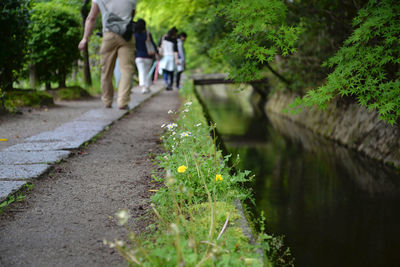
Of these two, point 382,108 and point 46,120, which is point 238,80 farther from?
point 46,120

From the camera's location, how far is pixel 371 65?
14.5ft

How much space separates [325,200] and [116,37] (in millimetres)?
3774

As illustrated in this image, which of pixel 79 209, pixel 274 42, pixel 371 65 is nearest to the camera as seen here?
pixel 79 209

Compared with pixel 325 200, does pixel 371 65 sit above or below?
above

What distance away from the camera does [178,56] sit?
45.4ft

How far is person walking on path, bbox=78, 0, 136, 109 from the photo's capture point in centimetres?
656

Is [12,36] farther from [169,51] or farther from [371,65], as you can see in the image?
[169,51]

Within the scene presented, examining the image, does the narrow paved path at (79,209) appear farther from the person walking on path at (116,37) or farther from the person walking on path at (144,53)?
the person walking on path at (144,53)

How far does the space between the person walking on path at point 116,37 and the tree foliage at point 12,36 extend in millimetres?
1168

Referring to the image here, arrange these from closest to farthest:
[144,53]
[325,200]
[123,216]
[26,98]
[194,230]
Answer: [123,216]
[194,230]
[325,200]
[26,98]
[144,53]

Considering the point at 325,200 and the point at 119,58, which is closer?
the point at 325,200

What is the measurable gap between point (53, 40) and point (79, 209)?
23.9 ft

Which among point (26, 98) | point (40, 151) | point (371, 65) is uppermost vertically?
point (371, 65)

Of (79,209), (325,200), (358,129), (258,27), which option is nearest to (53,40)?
(258,27)
